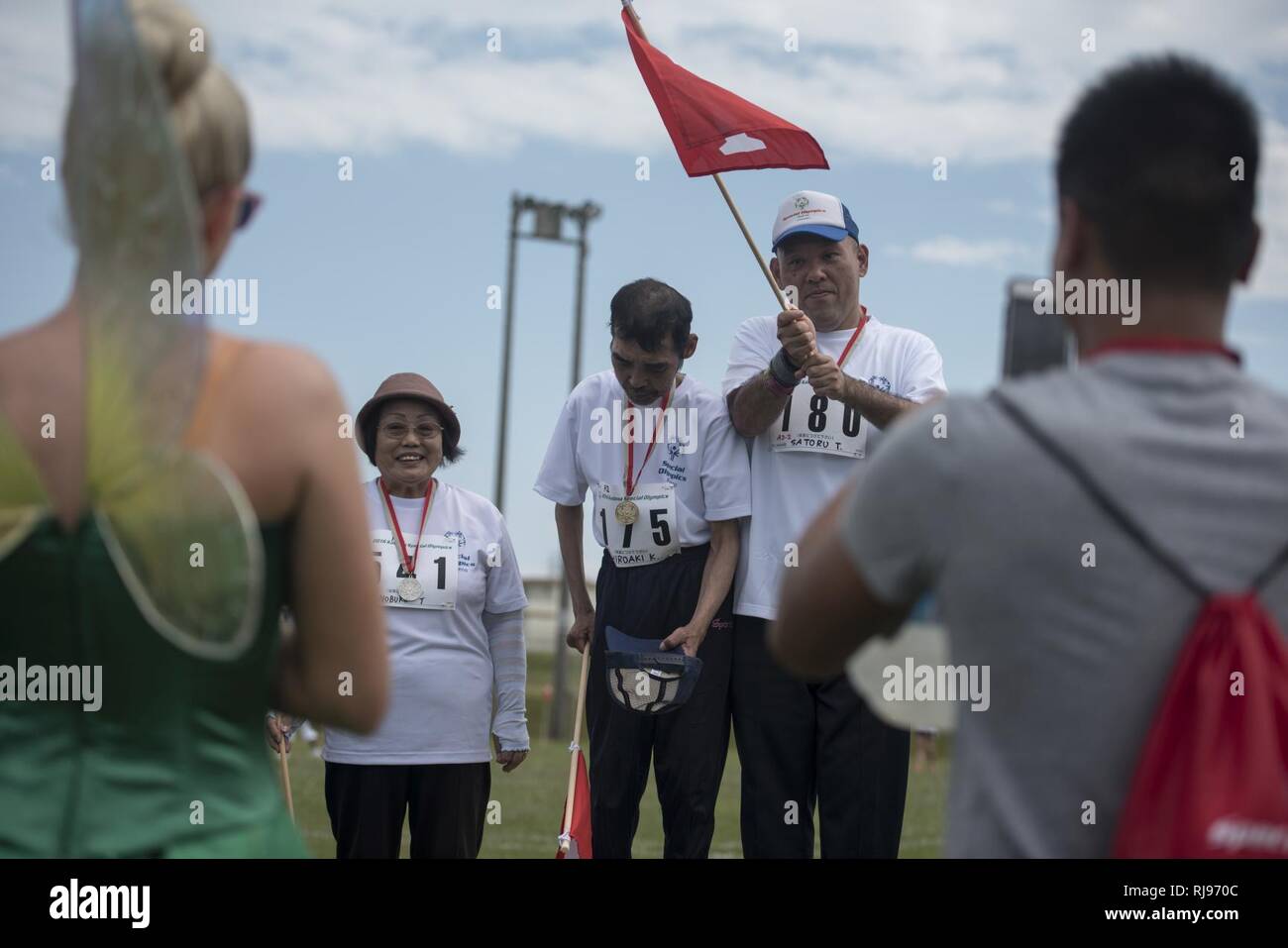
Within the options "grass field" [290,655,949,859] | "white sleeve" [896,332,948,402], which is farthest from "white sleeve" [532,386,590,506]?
"grass field" [290,655,949,859]

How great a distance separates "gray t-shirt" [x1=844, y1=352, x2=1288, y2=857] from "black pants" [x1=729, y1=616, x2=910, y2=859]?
135 inches

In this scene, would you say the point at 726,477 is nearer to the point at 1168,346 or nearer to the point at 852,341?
the point at 852,341

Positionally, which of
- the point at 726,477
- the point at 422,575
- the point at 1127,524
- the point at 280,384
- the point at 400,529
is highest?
the point at 280,384

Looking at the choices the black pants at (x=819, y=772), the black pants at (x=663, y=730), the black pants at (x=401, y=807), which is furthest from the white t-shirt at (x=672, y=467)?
the black pants at (x=401, y=807)

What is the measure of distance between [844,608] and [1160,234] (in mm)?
548

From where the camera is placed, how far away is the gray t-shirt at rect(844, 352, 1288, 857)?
1.54 meters

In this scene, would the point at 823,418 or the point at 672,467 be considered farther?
the point at 672,467

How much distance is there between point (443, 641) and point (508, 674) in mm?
380

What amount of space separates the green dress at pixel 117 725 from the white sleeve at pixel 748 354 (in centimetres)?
397

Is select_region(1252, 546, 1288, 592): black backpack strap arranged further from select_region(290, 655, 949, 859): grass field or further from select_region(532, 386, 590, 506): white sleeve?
select_region(290, 655, 949, 859): grass field

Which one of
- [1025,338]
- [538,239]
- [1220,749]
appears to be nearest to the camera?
[1220,749]

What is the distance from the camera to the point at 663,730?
532cm

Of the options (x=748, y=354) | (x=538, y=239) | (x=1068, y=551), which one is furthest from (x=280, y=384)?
(x=538, y=239)

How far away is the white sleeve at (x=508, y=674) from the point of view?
543 cm
